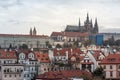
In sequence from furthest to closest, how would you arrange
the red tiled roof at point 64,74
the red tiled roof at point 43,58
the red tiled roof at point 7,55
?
the red tiled roof at point 43,58 < the red tiled roof at point 7,55 < the red tiled roof at point 64,74

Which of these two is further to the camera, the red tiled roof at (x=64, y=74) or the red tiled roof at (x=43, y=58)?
the red tiled roof at (x=43, y=58)

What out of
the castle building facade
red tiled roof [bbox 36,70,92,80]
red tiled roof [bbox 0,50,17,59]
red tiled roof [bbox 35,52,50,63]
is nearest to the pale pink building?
red tiled roof [bbox 36,70,92,80]

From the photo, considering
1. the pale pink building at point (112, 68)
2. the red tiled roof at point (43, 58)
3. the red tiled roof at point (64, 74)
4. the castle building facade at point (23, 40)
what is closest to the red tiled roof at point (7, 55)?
the red tiled roof at point (43, 58)

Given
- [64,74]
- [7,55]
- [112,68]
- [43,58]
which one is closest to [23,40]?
[43,58]

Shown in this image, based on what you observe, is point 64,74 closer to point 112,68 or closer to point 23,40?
point 112,68

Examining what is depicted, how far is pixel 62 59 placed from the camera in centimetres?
7425

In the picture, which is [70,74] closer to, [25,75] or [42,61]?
[25,75]

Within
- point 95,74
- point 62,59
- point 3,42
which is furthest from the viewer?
Answer: point 3,42

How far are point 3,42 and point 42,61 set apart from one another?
104231 millimetres

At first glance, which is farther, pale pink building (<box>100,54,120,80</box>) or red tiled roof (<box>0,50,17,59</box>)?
red tiled roof (<box>0,50,17,59</box>)

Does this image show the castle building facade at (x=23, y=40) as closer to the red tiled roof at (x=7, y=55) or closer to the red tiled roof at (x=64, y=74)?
the red tiled roof at (x=7, y=55)

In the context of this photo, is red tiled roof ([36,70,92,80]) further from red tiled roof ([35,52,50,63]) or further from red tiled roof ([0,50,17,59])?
red tiled roof ([35,52,50,63])

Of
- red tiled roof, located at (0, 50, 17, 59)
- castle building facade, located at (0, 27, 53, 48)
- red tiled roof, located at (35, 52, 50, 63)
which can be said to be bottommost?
red tiled roof, located at (35, 52, 50, 63)

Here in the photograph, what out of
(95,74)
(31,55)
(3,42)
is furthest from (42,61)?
(3,42)
